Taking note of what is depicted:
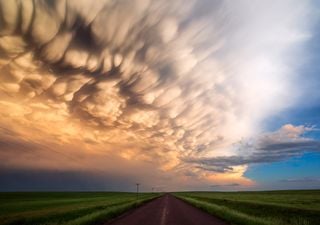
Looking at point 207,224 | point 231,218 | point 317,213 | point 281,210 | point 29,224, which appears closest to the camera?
point 207,224

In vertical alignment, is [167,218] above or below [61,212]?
above

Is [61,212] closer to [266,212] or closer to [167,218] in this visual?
[167,218]

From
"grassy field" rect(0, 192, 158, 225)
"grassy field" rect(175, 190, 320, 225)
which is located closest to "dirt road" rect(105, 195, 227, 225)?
"grassy field" rect(175, 190, 320, 225)

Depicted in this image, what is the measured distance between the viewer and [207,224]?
16859 millimetres

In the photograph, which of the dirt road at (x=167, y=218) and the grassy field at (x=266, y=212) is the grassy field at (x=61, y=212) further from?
the grassy field at (x=266, y=212)

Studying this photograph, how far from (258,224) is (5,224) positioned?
71.7 feet

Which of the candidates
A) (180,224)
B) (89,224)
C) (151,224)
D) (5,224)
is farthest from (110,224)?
(5,224)

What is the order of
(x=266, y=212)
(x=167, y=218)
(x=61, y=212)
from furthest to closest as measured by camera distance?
(x=61, y=212) → (x=266, y=212) → (x=167, y=218)

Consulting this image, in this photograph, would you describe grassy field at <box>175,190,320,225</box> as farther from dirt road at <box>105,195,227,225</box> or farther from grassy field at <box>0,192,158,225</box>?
grassy field at <box>0,192,158,225</box>

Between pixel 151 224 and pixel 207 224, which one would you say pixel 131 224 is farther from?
pixel 207 224

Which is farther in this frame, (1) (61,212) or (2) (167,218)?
(1) (61,212)

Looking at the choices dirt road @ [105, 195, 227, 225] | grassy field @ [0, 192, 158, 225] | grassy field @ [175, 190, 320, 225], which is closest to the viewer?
dirt road @ [105, 195, 227, 225]

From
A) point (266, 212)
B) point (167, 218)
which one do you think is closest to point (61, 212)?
point (167, 218)

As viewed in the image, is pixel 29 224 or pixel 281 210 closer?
pixel 29 224
